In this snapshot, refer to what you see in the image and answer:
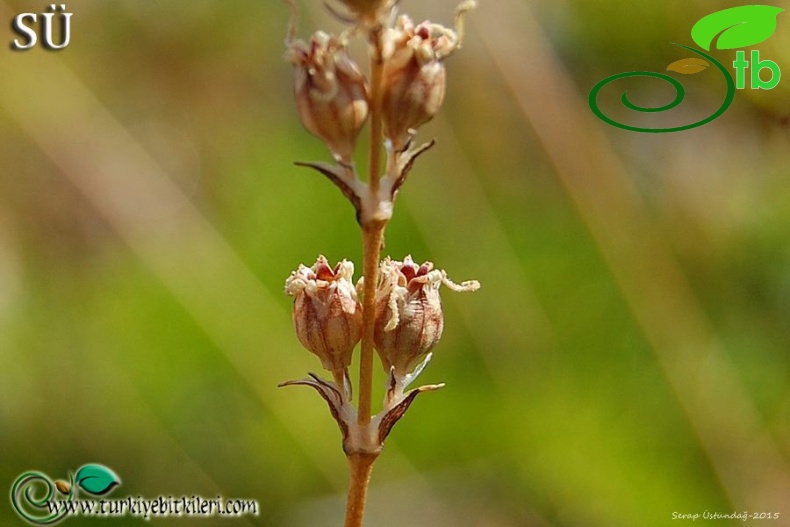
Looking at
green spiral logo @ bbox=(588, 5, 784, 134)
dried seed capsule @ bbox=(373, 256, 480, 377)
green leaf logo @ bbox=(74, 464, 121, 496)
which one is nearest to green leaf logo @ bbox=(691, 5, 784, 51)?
green spiral logo @ bbox=(588, 5, 784, 134)

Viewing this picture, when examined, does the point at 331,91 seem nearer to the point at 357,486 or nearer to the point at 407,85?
the point at 407,85

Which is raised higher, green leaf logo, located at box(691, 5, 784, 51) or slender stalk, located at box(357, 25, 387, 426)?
green leaf logo, located at box(691, 5, 784, 51)

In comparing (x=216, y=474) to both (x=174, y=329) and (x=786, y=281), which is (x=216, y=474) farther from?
(x=786, y=281)

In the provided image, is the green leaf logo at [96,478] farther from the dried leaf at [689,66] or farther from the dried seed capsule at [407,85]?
the dried leaf at [689,66]

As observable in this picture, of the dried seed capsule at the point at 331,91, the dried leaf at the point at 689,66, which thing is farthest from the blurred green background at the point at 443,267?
the dried seed capsule at the point at 331,91

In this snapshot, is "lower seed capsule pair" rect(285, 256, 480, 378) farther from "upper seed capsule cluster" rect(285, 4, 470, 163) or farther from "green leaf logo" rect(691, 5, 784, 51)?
"green leaf logo" rect(691, 5, 784, 51)

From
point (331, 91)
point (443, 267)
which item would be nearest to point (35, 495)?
point (443, 267)

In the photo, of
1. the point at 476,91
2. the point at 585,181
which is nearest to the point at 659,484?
the point at 585,181
